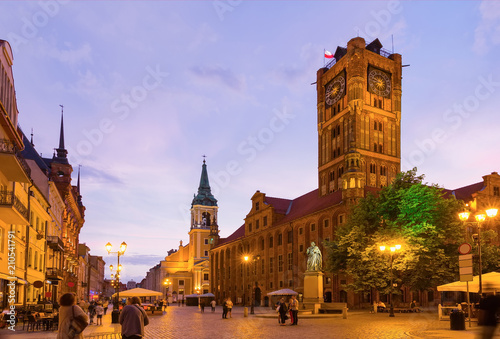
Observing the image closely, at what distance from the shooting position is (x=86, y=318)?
8.83m

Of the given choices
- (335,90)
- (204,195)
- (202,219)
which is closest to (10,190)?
(335,90)

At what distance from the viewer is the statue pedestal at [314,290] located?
120ft

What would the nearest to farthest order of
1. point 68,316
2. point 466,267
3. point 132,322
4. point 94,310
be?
1. point 68,316
2. point 132,322
3. point 466,267
4. point 94,310

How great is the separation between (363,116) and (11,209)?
2163 inches

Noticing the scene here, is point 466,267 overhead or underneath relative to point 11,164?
underneath

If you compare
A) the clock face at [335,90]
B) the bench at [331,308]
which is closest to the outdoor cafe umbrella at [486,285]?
the bench at [331,308]

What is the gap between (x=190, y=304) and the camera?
90.6 m

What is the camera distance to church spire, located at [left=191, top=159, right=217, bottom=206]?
5118 inches

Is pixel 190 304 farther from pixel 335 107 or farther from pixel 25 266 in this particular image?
pixel 25 266

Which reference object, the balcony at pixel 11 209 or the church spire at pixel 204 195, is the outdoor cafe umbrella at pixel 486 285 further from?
the church spire at pixel 204 195

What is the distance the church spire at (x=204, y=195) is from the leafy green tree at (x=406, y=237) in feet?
303

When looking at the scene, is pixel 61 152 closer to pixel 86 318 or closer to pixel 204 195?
pixel 86 318

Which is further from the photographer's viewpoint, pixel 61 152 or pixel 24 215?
pixel 61 152

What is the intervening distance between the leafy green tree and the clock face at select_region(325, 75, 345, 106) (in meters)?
37.8
